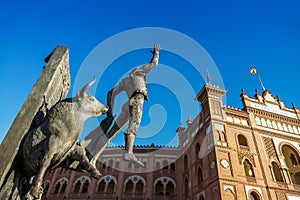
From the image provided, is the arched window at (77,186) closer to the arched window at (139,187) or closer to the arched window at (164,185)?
the arched window at (139,187)

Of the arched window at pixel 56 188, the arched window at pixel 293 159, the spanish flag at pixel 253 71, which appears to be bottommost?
the arched window at pixel 56 188

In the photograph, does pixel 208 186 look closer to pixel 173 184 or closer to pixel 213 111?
pixel 213 111

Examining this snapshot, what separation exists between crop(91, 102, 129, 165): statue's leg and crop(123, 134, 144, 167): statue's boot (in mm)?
390

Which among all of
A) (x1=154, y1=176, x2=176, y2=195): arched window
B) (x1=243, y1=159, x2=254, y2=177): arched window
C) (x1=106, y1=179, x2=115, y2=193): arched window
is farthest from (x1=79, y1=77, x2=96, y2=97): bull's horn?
(x1=106, y1=179, x2=115, y2=193): arched window

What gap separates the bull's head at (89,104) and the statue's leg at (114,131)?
210 millimetres

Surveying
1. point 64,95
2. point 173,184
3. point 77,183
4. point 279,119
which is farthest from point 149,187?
point 64,95

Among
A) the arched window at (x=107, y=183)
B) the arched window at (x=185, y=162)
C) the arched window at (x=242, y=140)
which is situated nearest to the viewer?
the arched window at (x=242, y=140)

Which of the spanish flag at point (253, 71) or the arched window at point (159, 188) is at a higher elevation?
the spanish flag at point (253, 71)

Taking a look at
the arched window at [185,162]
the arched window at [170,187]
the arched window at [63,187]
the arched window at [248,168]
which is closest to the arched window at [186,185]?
the arched window at [185,162]

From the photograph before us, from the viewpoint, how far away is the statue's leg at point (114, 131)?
2.33m

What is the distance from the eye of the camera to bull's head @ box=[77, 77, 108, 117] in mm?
2173

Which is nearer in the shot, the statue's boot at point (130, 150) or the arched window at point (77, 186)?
the statue's boot at point (130, 150)

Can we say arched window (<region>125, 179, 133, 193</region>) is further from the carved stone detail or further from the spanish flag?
the spanish flag

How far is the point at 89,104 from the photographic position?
221 cm
